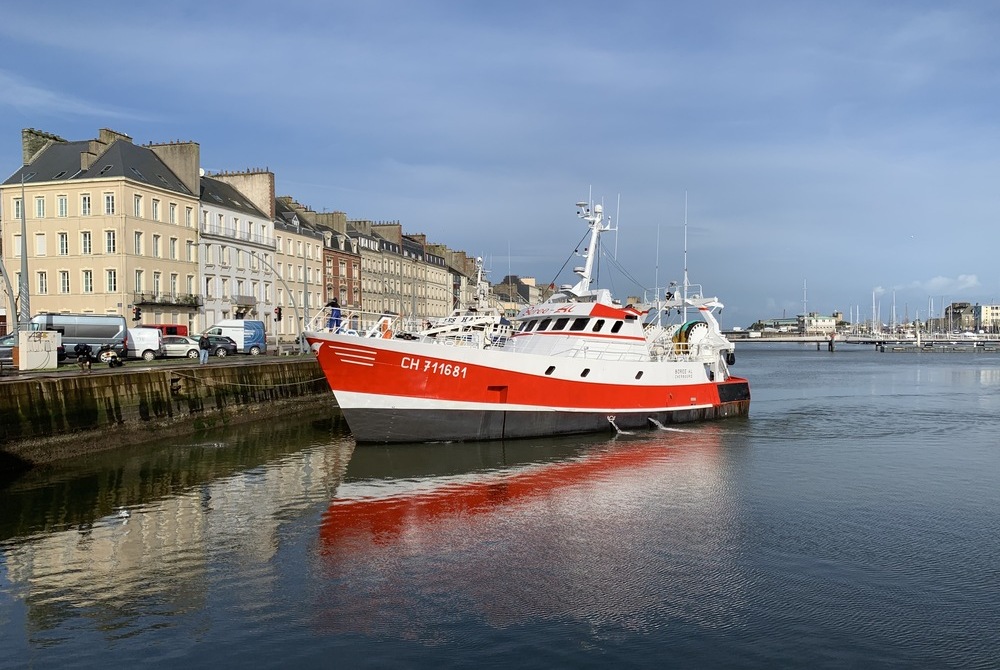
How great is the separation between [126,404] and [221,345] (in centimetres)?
2286

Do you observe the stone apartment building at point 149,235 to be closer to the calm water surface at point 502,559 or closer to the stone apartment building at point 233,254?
the stone apartment building at point 233,254

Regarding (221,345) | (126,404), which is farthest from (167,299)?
(126,404)

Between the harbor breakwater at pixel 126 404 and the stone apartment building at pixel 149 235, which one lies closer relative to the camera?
the harbor breakwater at pixel 126 404

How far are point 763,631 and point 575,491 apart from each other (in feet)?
32.9

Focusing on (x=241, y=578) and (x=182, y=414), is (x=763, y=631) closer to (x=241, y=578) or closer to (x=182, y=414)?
(x=241, y=578)

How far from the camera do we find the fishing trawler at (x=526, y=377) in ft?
86.7

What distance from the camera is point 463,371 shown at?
A: 1049 inches

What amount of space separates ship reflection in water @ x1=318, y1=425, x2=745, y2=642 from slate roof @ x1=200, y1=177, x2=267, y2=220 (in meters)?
46.8

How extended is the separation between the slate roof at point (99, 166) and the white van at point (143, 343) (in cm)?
1818

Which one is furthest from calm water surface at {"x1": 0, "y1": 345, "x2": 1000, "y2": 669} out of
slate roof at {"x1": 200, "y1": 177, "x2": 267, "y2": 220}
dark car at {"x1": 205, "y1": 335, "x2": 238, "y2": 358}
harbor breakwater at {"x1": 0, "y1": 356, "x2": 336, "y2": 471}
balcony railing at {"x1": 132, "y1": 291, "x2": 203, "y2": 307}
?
slate roof at {"x1": 200, "y1": 177, "x2": 267, "y2": 220}

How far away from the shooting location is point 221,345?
4956 cm

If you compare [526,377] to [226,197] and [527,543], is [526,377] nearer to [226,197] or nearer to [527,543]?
[527,543]

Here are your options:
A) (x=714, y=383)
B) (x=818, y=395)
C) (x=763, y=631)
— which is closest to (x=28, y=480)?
(x=763, y=631)

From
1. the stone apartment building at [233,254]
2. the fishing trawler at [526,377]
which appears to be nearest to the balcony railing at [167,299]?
the stone apartment building at [233,254]
